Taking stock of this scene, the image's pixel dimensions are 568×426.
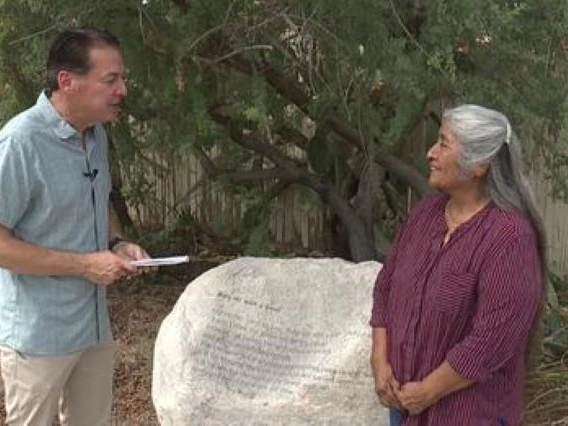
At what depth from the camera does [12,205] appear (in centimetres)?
290

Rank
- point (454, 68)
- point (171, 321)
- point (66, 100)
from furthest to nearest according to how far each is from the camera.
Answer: point (171, 321), point (454, 68), point (66, 100)

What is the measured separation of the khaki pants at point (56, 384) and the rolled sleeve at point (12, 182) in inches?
18.4

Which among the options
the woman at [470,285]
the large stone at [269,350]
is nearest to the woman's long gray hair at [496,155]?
the woman at [470,285]

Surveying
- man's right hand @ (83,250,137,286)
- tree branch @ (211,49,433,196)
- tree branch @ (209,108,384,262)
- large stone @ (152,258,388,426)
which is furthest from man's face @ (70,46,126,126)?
tree branch @ (209,108,384,262)

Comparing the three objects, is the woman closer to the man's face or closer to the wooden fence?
the man's face

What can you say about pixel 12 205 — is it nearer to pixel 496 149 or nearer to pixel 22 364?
pixel 22 364

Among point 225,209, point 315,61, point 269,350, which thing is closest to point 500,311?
point 269,350

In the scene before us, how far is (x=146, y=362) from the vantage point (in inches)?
218

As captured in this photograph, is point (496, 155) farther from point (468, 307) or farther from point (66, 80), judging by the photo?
point (66, 80)

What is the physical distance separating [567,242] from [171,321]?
3.80 m

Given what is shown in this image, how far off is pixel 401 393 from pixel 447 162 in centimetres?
69

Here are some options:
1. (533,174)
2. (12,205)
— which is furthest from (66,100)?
(533,174)

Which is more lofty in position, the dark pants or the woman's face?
the woman's face

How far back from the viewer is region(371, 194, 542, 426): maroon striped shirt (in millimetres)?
2713
